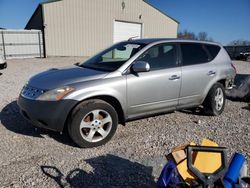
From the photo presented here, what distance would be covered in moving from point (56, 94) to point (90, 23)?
19.0 meters

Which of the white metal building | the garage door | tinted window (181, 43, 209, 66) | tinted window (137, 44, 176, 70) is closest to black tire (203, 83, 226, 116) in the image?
tinted window (181, 43, 209, 66)

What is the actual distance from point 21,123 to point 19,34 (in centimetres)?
1686

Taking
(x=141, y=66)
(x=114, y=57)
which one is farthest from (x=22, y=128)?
(x=141, y=66)

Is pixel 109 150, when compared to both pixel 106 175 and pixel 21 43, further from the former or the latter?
pixel 21 43

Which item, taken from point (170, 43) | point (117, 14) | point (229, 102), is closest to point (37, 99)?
point (170, 43)

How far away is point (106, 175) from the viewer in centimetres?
313

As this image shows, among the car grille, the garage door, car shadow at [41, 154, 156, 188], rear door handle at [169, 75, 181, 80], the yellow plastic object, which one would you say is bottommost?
car shadow at [41, 154, 156, 188]

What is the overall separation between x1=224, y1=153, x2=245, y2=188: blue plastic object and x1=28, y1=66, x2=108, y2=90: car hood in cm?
238

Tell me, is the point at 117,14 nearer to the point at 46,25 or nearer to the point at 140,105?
the point at 46,25

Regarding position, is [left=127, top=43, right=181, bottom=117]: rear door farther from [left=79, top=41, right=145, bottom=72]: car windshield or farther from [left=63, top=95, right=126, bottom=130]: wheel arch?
[left=79, top=41, right=145, bottom=72]: car windshield

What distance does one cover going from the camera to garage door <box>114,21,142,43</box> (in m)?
23.0

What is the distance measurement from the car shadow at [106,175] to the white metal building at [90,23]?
18019mm

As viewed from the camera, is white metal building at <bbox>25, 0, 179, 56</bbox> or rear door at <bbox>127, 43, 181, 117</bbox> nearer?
rear door at <bbox>127, 43, 181, 117</bbox>

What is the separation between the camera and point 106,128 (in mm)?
4031
